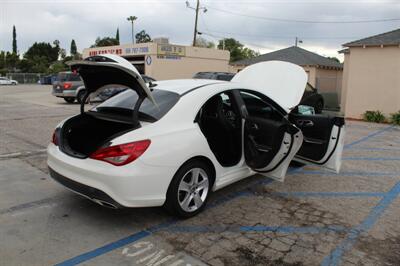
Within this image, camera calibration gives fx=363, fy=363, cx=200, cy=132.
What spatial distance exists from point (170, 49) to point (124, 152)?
28.8 m

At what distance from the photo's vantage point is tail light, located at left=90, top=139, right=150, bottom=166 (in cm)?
359

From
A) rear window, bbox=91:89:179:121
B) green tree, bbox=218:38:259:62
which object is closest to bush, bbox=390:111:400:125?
rear window, bbox=91:89:179:121

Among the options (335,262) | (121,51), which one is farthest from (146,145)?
(121,51)

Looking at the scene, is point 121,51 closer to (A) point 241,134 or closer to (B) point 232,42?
(A) point 241,134

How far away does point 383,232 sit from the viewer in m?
4.05

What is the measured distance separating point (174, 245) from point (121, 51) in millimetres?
32360

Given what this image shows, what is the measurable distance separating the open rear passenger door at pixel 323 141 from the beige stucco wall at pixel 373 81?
10.5 metres

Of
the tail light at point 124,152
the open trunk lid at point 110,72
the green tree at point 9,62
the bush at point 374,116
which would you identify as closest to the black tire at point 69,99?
the bush at point 374,116

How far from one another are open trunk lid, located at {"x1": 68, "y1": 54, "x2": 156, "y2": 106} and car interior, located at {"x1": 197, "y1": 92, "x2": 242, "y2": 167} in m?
1.06

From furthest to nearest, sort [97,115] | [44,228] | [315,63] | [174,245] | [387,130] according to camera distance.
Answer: [315,63], [387,130], [97,115], [44,228], [174,245]

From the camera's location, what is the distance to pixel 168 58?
31.5m

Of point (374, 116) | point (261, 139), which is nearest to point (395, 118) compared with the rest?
point (374, 116)

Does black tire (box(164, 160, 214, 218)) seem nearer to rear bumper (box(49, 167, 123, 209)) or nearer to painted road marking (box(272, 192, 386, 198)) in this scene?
rear bumper (box(49, 167, 123, 209))

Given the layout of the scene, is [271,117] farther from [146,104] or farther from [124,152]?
[124,152]
